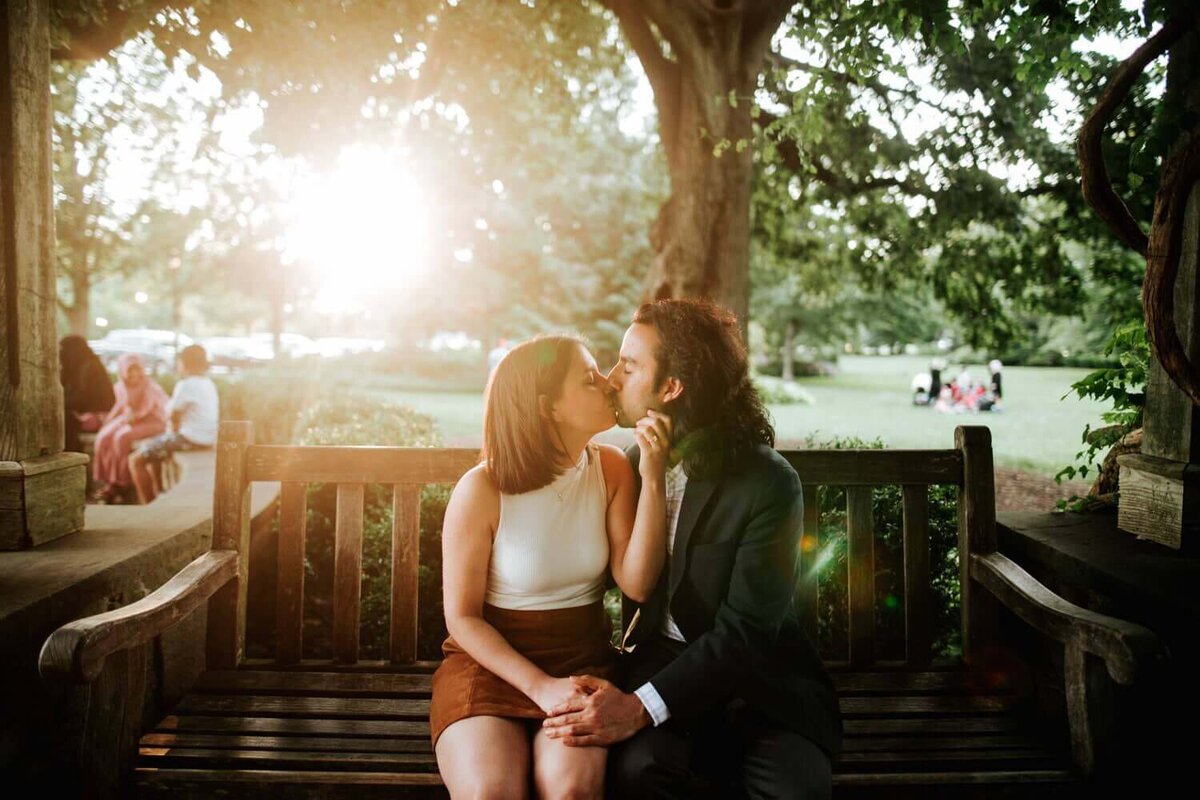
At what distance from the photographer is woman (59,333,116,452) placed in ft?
29.1

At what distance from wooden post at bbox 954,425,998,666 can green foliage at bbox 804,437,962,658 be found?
0.42m

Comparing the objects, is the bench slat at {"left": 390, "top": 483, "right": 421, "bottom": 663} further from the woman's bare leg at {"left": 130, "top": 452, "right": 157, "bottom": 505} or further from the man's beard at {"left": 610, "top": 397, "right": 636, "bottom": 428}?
the woman's bare leg at {"left": 130, "top": 452, "right": 157, "bottom": 505}

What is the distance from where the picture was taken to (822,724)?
8.25 ft

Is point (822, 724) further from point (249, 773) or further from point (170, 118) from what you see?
point (170, 118)

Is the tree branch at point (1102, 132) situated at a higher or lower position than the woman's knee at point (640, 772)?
higher

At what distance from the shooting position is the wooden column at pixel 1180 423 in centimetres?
301

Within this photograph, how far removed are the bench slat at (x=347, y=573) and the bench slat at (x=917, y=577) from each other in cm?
224

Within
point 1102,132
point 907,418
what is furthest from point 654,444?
point 907,418

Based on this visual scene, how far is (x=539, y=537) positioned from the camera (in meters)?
2.67

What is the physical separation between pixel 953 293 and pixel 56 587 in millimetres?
9988

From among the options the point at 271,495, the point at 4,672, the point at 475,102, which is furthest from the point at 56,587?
the point at 475,102

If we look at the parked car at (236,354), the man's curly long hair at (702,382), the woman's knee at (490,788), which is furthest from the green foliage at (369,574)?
the parked car at (236,354)

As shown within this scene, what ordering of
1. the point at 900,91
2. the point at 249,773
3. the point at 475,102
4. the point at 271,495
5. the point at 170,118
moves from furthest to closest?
the point at 170,118 < the point at 475,102 < the point at 900,91 < the point at 271,495 < the point at 249,773

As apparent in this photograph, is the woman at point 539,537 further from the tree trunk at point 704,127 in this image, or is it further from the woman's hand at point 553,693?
the tree trunk at point 704,127
